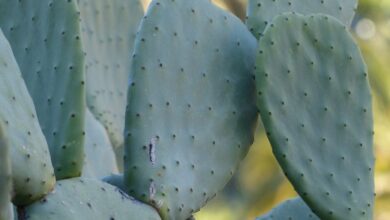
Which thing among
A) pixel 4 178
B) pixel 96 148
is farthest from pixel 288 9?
pixel 4 178

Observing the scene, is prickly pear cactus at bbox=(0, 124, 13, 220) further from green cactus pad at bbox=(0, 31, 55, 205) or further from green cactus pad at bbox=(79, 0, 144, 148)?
green cactus pad at bbox=(79, 0, 144, 148)

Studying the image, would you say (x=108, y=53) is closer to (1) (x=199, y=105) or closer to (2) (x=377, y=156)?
(1) (x=199, y=105)

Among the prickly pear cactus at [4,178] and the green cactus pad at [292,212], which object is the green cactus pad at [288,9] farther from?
the prickly pear cactus at [4,178]

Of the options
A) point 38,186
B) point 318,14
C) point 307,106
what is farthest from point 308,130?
point 38,186

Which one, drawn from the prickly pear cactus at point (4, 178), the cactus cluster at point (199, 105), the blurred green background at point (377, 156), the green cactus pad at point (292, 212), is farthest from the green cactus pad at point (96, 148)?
the blurred green background at point (377, 156)

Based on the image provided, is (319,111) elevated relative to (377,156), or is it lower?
elevated

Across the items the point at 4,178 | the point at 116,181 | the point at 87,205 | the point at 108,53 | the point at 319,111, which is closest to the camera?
the point at 4,178
